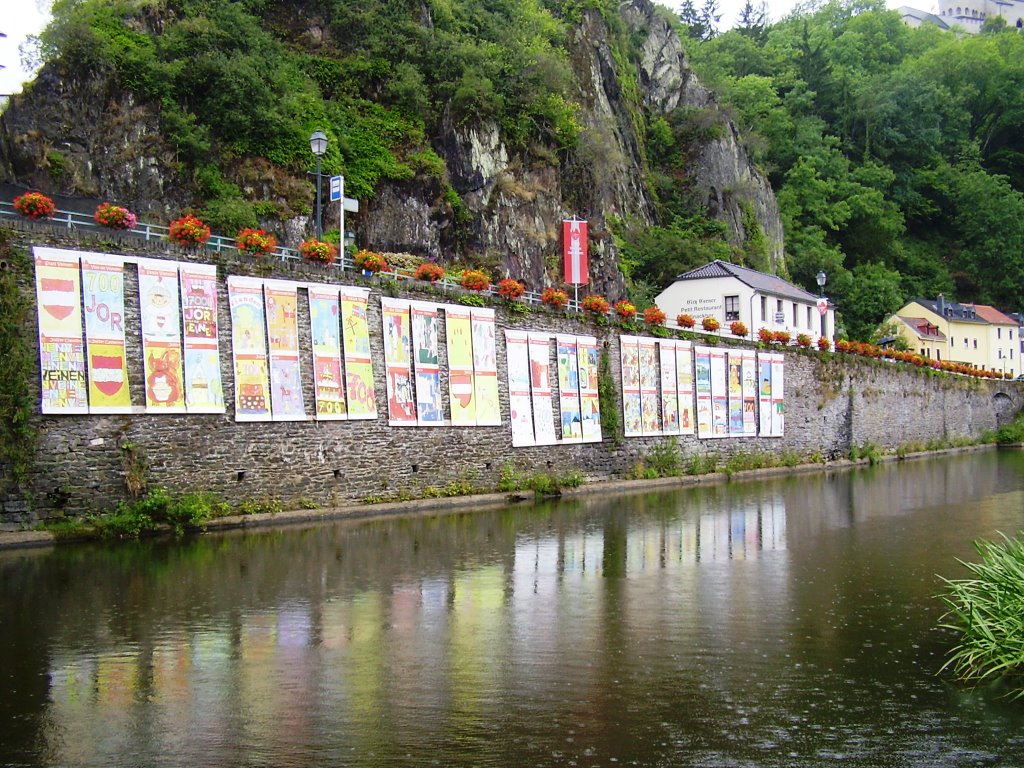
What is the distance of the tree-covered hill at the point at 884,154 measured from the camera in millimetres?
73062

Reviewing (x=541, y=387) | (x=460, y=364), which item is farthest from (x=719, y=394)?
(x=460, y=364)

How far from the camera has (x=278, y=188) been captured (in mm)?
36688

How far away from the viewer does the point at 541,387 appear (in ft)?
Result: 95.9

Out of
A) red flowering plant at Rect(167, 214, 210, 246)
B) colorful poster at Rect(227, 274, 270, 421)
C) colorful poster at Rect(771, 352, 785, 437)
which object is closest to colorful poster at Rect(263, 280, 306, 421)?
colorful poster at Rect(227, 274, 270, 421)

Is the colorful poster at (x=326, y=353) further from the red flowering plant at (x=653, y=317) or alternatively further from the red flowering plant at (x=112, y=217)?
the red flowering plant at (x=653, y=317)

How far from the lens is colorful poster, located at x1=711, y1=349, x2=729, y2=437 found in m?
36.9

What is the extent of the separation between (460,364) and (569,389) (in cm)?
493

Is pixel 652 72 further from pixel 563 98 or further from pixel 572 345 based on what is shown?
pixel 572 345

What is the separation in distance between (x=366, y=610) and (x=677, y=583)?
5205 millimetres

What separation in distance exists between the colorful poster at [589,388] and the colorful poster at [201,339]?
43.0 ft

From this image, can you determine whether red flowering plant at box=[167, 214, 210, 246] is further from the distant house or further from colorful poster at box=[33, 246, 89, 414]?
the distant house

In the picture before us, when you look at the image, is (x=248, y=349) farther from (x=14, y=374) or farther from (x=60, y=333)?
(x=14, y=374)

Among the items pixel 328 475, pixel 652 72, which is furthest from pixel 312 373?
pixel 652 72

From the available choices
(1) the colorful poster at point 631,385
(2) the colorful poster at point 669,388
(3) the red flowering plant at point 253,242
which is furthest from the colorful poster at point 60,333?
(2) the colorful poster at point 669,388
